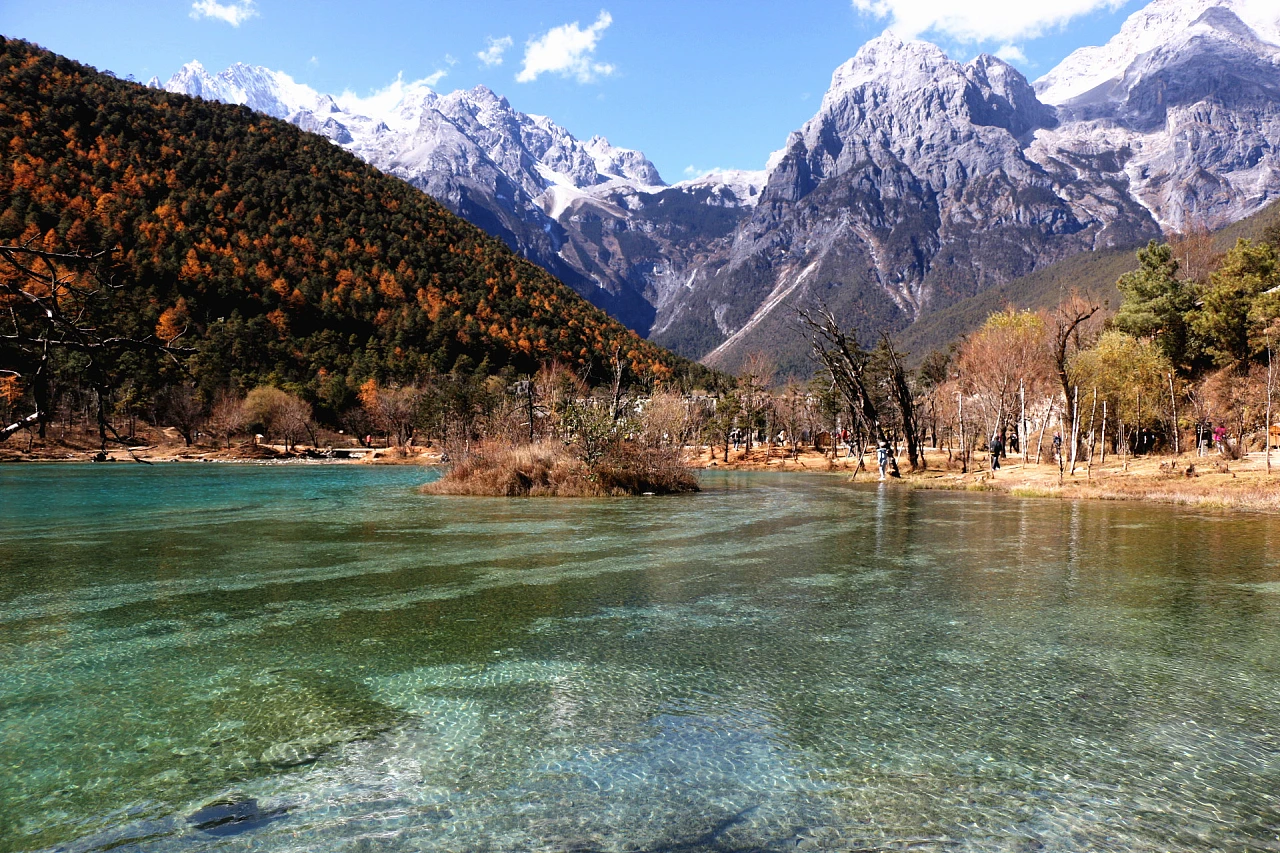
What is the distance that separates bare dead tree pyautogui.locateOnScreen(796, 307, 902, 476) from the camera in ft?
114

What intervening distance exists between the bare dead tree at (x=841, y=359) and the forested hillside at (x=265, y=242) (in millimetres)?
34779

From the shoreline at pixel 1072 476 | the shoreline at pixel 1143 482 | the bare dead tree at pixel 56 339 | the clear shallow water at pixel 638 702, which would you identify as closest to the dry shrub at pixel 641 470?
the shoreline at pixel 1072 476

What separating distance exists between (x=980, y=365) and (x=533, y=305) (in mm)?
65470

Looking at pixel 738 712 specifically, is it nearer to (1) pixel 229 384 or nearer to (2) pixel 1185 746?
(2) pixel 1185 746

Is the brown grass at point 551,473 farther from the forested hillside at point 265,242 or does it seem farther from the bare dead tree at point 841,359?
the forested hillside at point 265,242

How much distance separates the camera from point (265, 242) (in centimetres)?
8806

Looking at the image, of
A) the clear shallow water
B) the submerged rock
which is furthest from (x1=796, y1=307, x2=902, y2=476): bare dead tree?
the submerged rock

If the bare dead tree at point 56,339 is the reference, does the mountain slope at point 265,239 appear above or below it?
above

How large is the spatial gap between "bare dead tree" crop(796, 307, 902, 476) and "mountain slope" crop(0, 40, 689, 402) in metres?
47.1

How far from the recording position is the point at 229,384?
74.8 meters

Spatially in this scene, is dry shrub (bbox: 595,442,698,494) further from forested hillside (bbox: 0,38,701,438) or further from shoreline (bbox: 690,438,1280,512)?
forested hillside (bbox: 0,38,701,438)

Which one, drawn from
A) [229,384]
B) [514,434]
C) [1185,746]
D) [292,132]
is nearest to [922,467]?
[514,434]

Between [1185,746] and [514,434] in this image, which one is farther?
[514,434]

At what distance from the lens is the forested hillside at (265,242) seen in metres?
76.2
